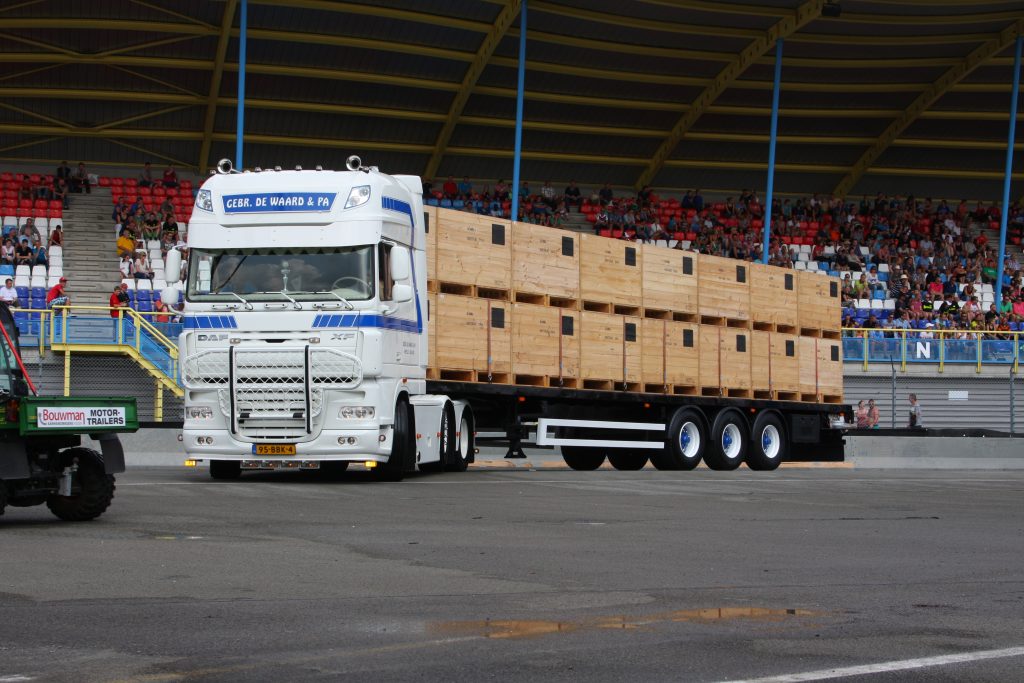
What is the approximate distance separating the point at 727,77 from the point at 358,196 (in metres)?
31.8

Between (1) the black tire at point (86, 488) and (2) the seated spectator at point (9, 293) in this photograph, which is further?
(2) the seated spectator at point (9, 293)

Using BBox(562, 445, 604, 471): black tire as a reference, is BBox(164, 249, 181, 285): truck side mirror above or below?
above

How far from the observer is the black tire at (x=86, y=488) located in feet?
45.5

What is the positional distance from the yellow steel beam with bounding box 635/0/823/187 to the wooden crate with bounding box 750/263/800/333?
15789 millimetres

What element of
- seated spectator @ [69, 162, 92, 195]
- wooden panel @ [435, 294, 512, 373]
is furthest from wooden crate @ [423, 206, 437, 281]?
seated spectator @ [69, 162, 92, 195]

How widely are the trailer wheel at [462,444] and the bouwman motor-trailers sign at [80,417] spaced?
9119 millimetres

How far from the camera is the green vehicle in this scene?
13.1m

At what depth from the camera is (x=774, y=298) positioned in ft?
98.0

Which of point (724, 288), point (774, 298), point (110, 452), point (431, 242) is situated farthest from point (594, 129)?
point (110, 452)

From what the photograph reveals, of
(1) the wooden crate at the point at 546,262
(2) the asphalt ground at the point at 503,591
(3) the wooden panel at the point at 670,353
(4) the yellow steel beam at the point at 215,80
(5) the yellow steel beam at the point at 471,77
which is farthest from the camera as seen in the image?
(5) the yellow steel beam at the point at 471,77

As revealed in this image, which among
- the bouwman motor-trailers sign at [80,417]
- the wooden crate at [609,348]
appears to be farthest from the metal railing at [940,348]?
the bouwman motor-trailers sign at [80,417]

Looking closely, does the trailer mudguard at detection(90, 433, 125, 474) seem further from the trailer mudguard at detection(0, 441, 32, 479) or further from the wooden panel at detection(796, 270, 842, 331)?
the wooden panel at detection(796, 270, 842, 331)

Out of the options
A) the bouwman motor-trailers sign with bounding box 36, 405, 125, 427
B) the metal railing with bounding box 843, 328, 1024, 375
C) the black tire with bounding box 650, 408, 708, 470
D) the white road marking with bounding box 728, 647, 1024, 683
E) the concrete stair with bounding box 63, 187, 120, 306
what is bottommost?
the white road marking with bounding box 728, 647, 1024, 683

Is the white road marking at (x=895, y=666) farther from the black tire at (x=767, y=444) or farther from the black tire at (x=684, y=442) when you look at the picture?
the black tire at (x=767, y=444)
